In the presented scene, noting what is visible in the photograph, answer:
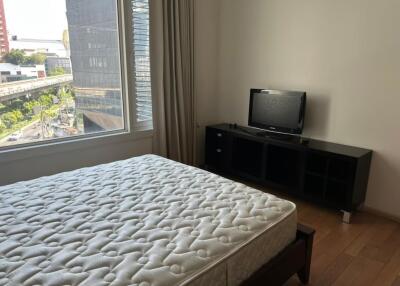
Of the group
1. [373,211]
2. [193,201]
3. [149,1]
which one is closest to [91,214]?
[193,201]

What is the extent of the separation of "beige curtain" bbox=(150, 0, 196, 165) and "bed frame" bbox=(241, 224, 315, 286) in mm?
2045

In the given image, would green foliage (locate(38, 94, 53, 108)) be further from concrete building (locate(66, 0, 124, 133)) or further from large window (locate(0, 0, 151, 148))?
concrete building (locate(66, 0, 124, 133))

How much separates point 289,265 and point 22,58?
8.78 ft

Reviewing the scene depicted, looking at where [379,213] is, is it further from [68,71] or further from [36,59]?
[36,59]

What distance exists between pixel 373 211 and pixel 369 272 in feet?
3.27

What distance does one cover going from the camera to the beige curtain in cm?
322

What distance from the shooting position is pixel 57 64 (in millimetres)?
2811

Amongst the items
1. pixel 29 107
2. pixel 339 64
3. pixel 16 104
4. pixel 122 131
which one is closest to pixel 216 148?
pixel 122 131

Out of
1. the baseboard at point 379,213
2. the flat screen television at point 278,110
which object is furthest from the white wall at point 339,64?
the flat screen television at point 278,110

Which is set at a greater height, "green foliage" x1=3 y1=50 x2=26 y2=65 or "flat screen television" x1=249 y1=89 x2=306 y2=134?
"green foliage" x1=3 y1=50 x2=26 y2=65

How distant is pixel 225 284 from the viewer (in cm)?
131

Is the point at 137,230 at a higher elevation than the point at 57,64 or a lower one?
lower

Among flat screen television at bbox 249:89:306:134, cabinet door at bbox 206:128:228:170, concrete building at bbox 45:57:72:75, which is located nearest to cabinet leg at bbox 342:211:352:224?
flat screen television at bbox 249:89:306:134

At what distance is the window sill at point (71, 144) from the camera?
2.57 m
